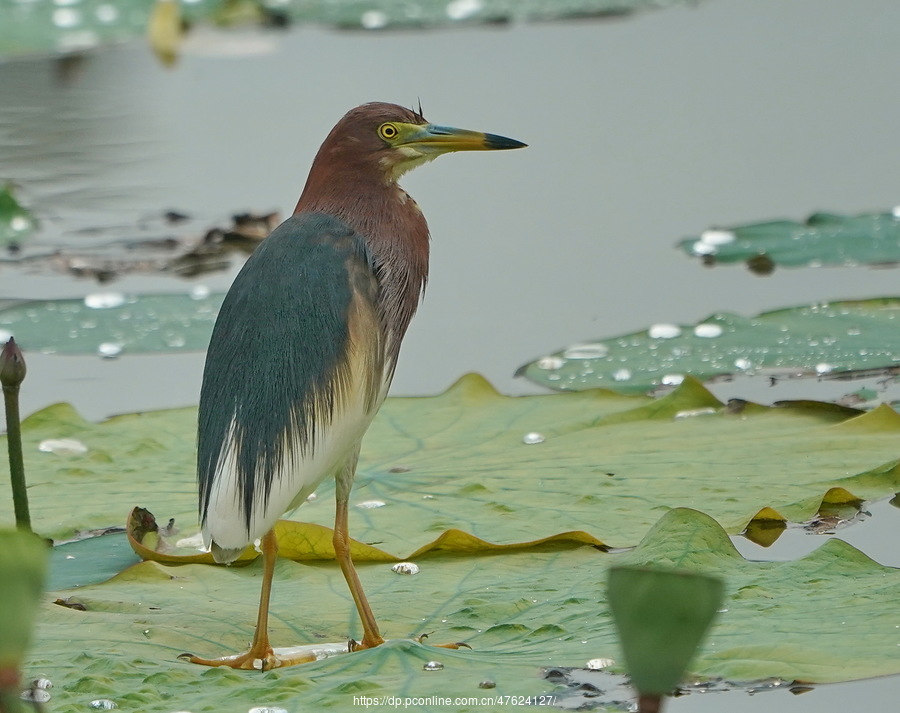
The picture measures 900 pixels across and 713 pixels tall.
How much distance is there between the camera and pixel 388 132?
2848 mm

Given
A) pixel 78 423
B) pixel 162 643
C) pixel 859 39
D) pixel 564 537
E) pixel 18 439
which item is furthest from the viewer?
pixel 859 39

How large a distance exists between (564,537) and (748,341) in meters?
1.31

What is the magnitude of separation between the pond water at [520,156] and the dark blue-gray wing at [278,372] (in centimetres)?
107

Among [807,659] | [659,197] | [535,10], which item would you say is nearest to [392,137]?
[807,659]

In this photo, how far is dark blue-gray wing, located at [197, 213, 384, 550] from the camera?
7.88ft

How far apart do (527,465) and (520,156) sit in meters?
3.02

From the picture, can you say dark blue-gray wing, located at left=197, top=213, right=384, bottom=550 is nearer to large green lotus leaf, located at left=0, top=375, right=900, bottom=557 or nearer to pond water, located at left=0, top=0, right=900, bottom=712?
large green lotus leaf, located at left=0, top=375, right=900, bottom=557

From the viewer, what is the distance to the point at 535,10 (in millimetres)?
7965

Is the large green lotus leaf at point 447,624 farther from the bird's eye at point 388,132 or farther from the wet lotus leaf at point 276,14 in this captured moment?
the wet lotus leaf at point 276,14

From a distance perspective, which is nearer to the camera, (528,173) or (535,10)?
(528,173)

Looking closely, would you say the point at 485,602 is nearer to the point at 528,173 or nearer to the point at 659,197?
the point at 659,197

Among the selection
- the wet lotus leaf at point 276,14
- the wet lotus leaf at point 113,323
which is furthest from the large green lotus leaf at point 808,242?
the wet lotus leaf at point 276,14

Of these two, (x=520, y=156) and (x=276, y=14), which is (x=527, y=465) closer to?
(x=520, y=156)

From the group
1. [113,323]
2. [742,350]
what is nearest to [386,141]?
[742,350]
